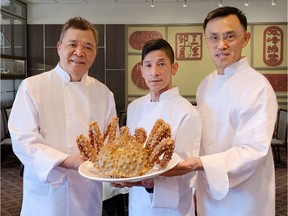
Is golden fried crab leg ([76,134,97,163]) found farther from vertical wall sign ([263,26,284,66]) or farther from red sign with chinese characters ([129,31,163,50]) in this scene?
vertical wall sign ([263,26,284,66])

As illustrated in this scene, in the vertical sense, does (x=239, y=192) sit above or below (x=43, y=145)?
below

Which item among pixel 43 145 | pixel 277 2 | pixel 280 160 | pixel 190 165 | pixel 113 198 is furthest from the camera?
pixel 277 2

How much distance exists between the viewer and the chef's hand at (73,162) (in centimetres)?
135

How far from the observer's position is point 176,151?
141cm

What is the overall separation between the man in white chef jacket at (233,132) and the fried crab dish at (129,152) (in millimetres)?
95

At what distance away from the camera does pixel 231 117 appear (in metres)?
1.35

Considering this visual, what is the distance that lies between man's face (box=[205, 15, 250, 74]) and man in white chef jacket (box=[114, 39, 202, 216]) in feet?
0.71

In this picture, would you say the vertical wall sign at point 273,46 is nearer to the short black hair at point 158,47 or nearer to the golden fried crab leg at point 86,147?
the short black hair at point 158,47

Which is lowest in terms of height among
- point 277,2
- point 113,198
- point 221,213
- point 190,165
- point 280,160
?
point 280,160

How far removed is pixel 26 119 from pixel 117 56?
528cm

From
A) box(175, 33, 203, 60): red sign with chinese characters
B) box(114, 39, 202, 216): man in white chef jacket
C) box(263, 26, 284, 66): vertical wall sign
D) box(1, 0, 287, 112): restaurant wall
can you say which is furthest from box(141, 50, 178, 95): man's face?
box(263, 26, 284, 66): vertical wall sign

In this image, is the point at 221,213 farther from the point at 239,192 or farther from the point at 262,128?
the point at 262,128

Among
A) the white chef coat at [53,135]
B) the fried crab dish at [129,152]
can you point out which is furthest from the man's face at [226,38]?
the white chef coat at [53,135]

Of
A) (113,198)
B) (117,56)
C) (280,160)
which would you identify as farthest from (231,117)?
(117,56)
